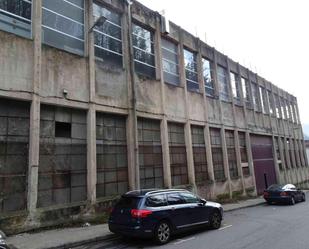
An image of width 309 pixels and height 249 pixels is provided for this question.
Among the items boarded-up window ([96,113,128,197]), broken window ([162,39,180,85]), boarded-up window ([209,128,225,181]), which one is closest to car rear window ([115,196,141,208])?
boarded-up window ([96,113,128,197])

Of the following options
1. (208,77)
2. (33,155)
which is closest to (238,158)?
(208,77)

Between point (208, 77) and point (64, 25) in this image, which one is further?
point (208, 77)

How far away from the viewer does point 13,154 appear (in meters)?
10.3

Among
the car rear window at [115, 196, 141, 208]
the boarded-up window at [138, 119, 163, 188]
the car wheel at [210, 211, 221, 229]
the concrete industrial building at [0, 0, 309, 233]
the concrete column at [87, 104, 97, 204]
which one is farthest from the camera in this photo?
the boarded-up window at [138, 119, 163, 188]

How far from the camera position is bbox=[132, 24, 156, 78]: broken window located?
1633 cm

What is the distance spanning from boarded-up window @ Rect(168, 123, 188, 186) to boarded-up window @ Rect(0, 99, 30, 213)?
28.1ft

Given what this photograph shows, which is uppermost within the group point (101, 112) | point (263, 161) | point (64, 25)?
point (64, 25)

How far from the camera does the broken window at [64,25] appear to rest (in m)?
12.4

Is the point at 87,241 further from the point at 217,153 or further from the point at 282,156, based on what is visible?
the point at 282,156

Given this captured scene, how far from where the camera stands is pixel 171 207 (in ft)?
30.8

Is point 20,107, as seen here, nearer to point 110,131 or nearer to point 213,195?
point 110,131

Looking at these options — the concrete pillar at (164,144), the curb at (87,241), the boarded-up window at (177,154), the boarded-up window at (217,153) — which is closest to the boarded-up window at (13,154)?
the curb at (87,241)

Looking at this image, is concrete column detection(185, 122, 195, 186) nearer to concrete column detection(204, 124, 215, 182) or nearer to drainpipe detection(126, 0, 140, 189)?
concrete column detection(204, 124, 215, 182)

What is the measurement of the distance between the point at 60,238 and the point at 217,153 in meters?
14.4
